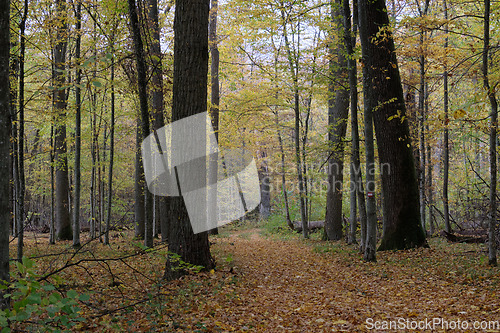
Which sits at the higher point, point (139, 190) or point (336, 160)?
point (336, 160)

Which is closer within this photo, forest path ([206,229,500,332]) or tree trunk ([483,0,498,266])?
forest path ([206,229,500,332])

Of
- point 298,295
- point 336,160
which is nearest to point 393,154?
point 336,160

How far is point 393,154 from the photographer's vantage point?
8.87 meters

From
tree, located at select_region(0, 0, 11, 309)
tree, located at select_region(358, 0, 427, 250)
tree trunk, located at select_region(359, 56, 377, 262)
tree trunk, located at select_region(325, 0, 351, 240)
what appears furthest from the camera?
tree trunk, located at select_region(325, 0, 351, 240)

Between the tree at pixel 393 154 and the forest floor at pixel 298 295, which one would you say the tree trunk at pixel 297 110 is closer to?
the tree at pixel 393 154

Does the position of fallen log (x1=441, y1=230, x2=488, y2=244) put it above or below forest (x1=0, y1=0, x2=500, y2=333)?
below

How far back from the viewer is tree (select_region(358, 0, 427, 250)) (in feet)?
28.1

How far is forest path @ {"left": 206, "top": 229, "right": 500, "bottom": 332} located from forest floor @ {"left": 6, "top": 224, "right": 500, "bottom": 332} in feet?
0.04

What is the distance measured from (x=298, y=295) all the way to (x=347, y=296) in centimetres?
79

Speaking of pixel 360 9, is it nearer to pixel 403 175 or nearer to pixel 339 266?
pixel 403 175

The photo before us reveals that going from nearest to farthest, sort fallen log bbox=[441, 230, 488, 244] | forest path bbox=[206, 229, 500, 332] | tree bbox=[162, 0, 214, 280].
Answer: forest path bbox=[206, 229, 500, 332]
tree bbox=[162, 0, 214, 280]
fallen log bbox=[441, 230, 488, 244]

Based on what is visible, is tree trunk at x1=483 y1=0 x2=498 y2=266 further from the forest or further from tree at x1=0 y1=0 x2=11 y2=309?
tree at x1=0 y1=0 x2=11 y2=309

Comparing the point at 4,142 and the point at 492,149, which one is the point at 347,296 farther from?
the point at 4,142

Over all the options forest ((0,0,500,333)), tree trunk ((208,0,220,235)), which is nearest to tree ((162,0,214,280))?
forest ((0,0,500,333))
